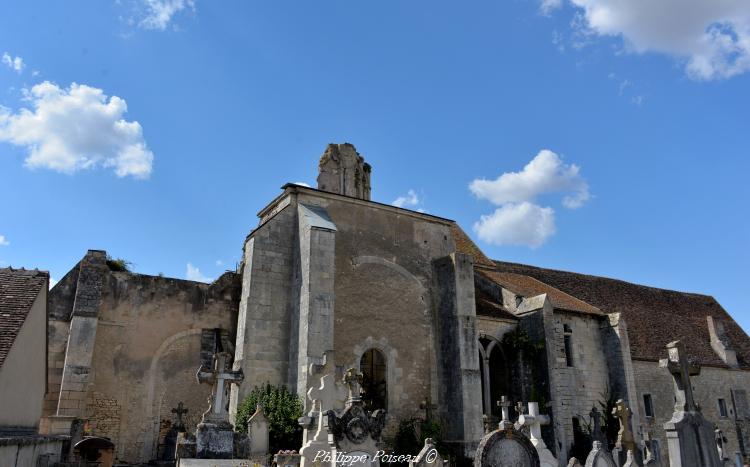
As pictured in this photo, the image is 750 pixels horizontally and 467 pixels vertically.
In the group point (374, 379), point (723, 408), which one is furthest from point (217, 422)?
point (723, 408)

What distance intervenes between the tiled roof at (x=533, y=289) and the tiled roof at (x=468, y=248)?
0.79 meters

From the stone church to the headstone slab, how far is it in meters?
5.75

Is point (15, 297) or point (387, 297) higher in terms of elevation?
point (387, 297)

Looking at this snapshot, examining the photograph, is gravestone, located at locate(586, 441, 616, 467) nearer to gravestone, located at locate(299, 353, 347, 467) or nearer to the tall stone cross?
gravestone, located at locate(299, 353, 347, 467)

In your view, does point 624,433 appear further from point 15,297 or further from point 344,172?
point 15,297

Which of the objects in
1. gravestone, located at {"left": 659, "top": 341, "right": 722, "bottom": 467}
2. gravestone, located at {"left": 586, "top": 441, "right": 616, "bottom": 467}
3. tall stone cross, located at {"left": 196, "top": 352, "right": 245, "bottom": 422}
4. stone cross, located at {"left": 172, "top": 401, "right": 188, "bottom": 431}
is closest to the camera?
gravestone, located at {"left": 659, "top": 341, "right": 722, "bottom": 467}

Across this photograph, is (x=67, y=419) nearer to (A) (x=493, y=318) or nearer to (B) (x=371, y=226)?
(B) (x=371, y=226)

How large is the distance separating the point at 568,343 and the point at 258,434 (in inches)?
501

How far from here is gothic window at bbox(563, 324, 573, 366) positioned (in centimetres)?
2030

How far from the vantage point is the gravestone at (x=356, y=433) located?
9.41m

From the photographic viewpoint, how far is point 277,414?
13500 millimetres

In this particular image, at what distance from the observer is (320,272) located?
15039 mm

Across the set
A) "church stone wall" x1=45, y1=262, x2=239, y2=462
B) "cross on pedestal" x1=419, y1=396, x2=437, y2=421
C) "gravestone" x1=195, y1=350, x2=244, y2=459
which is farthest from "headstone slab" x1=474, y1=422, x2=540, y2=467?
"church stone wall" x1=45, y1=262, x2=239, y2=462

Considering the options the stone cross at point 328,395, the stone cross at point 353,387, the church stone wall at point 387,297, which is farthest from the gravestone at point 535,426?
the church stone wall at point 387,297
